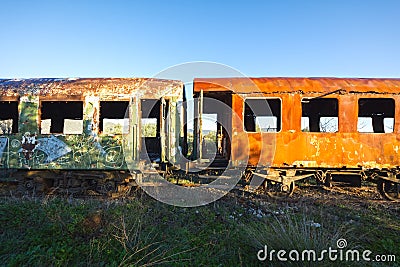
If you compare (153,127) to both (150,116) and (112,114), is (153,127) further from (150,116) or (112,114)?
(112,114)

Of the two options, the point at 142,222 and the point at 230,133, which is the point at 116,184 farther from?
the point at 230,133

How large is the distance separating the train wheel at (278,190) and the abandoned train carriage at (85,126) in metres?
2.68

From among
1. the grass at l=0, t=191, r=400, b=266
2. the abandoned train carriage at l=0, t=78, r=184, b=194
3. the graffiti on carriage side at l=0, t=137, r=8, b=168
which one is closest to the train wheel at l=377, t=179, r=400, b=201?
the grass at l=0, t=191, r=400, b=266

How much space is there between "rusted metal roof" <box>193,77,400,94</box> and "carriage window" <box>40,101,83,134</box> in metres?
3.51

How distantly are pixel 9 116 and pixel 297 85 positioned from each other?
26.4 feet

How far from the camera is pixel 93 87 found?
732cm

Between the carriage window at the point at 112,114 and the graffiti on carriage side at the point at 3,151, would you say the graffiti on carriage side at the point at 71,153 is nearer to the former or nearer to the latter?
the graffiti on carriage side at the point at 3,151

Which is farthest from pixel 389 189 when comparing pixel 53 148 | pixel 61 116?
pixel 61 116

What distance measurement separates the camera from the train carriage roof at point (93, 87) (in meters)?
7.26

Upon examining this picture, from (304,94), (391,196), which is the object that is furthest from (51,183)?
(391,196)

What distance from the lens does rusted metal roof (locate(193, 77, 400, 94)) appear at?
7.27 meters

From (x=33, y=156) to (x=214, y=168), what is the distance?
4.41 meters

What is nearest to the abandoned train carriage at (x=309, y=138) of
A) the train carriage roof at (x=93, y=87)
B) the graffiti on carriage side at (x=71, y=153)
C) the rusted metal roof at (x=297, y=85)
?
the rusted metal roof at (x=297, y=85)

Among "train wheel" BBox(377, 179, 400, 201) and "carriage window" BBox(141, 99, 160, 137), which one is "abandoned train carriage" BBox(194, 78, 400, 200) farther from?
"carriage window" BBox(141, 99, 160, 137)
